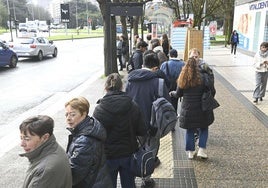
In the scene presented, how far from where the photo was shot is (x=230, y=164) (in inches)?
218

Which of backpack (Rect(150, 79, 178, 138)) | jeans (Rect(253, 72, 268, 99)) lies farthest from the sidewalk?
backpack (Rect(150, 79, 178, 138))

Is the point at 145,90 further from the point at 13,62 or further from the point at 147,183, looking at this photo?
the point at 13,62

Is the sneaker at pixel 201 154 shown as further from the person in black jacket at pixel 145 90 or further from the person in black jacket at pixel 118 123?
the person in black jacket at pixel 118 123

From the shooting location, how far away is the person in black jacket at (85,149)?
9.42 feet

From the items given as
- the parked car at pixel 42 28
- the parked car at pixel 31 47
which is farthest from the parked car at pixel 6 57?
the parked car at pixel 42 28

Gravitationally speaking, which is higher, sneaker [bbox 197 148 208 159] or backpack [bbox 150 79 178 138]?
backpack [bbox 150 79 178 138]

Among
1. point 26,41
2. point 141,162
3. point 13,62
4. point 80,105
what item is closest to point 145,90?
point 141,162

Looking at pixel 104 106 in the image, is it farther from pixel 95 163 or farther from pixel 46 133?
pixel 46 133

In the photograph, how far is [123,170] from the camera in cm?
390

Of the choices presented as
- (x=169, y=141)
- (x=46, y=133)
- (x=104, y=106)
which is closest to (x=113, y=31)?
(x=169, y=141)

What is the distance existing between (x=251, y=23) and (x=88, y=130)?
76.4 feet

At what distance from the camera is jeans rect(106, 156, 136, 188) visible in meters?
3.77

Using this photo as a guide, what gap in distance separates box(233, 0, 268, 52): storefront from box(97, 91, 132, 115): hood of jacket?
1860 centimetres

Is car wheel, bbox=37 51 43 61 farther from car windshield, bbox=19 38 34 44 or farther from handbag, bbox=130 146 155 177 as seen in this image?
handbag, bbox=130 146 155 177
